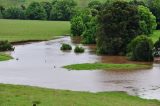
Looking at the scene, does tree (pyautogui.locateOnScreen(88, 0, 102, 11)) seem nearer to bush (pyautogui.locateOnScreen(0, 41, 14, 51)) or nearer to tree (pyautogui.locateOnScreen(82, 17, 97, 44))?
tree (pyautogui.locateOnScreen(82, 17, 97, 44))

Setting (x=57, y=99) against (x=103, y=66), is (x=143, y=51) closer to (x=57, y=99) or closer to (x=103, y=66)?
(x=103, y=66)

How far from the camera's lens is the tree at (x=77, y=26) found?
472 ft

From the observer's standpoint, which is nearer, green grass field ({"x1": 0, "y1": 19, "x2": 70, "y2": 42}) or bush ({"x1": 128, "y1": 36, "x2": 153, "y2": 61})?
bush ({"x1": 128, "y1": 36, "x2": 153, "y2": 61})

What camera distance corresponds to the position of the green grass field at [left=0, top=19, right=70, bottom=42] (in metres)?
136

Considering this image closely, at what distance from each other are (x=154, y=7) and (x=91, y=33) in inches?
1688

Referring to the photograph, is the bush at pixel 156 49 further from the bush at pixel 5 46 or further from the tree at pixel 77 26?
the tree at pixel 77 26

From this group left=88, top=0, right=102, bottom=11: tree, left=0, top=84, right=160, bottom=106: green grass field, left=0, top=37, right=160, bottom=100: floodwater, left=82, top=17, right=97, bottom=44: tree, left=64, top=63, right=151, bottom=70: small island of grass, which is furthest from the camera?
left=88, top=0, right=102, bottom=11: tree

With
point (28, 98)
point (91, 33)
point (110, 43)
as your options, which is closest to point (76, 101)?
point (28, 98)

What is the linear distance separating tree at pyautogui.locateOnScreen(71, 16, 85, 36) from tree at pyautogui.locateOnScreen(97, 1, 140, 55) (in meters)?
41.2

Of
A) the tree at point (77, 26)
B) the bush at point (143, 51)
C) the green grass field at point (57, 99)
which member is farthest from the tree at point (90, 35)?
the green grass field at point (57, 99)

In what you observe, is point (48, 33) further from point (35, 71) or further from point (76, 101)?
point (76, 101)

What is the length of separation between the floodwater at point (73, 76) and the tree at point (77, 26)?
45.3 metres

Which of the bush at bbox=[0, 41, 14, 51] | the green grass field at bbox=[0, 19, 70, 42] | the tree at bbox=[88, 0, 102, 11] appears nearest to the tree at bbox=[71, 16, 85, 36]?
the green grass field at bbox=[0, 19, 70, 42]

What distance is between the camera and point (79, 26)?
144625 mm
